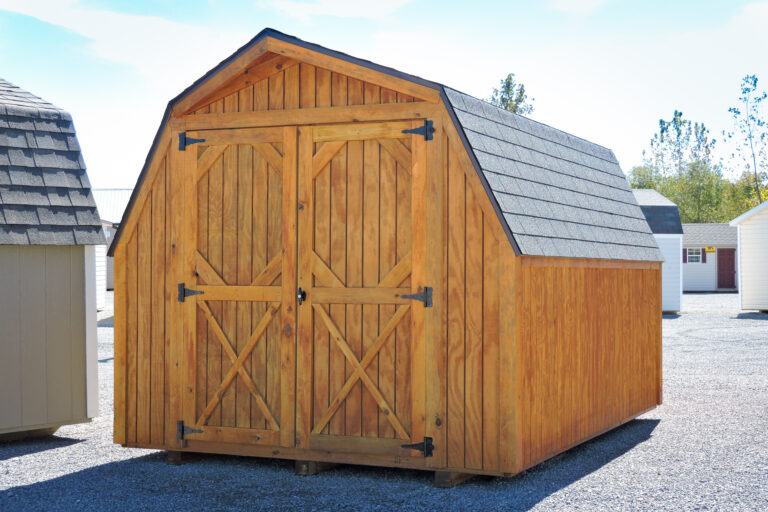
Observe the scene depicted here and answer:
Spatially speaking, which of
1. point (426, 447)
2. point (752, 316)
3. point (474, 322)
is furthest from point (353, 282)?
point (752, 316)

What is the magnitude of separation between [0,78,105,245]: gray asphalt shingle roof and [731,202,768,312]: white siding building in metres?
22.2

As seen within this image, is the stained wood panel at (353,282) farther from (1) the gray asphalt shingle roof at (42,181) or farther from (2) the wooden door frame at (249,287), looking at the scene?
(1) the gray asphalt shingle roof at (42,181)

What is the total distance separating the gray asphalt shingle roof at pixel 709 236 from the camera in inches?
1608

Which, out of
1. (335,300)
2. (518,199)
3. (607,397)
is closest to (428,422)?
(335,300)

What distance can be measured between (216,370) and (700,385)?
7295 mm

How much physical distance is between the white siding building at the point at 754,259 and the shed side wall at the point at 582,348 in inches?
716

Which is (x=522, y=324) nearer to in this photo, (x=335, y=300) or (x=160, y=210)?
(x=335, y=300)

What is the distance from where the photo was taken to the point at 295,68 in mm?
7277

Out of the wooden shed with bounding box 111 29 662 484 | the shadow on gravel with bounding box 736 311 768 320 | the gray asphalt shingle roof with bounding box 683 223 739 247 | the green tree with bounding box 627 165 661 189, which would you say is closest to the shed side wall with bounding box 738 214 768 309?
the shadow on gravel with bounding box 736 311 768 320

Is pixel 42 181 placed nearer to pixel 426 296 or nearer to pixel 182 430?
pixel 182 430

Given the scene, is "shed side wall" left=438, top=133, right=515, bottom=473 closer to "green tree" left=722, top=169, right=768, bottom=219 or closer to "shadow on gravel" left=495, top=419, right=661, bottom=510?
"shadow on gravel" left=495, top=419, right=661, bottom=510

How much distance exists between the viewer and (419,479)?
683cm

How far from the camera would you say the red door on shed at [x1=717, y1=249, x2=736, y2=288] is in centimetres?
4088

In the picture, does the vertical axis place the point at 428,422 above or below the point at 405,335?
below
